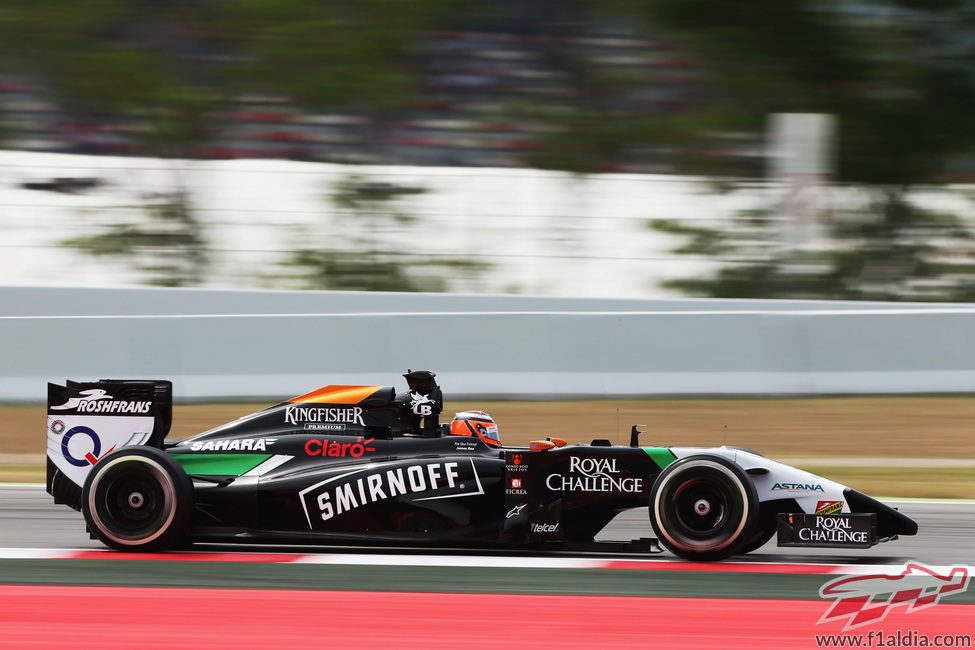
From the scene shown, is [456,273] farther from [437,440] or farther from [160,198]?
[437,440]

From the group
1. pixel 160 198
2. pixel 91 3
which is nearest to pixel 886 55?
pixel 160 198

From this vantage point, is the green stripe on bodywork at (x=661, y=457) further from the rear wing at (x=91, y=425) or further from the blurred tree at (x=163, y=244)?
the blurred tree at (x=163, y=244)

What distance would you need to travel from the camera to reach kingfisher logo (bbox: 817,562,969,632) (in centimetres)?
507

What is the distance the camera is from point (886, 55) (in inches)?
636

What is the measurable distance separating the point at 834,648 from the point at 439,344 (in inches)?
267

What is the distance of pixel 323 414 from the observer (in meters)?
6.61

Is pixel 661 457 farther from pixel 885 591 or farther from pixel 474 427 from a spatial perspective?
pixel 885 591

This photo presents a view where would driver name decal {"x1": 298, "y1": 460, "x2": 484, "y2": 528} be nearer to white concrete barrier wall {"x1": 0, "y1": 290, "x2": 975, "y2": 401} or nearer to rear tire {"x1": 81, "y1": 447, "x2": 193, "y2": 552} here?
rear tire {"x1": 81, "y1": 447, "x2": 193, "y2": 552}

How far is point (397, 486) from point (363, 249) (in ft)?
29.2

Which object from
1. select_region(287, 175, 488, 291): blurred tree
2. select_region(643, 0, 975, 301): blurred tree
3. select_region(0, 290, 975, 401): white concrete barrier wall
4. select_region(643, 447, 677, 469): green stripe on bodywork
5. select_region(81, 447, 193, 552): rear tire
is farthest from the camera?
select_region(643, 0, 975, 301): blurred tree

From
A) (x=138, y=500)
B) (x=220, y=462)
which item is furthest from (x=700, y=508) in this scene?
(x=138, y=500)

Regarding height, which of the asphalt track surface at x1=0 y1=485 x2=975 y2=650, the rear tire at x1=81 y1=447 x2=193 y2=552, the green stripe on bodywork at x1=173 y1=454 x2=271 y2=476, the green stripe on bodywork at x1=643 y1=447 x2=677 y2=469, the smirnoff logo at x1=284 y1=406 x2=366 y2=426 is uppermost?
the smirnoff logo at x1=284 y1=406 x2=366 y2=426

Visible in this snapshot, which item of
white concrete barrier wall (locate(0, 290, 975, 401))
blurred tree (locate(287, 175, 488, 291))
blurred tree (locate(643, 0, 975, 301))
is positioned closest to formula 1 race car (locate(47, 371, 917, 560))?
white concrete barrier wall (locate(0, 290, 975, 401))

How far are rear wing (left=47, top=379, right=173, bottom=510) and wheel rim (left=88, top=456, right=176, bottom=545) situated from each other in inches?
10.9
